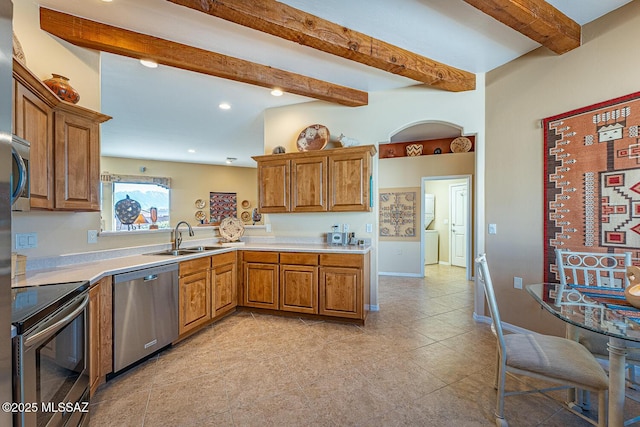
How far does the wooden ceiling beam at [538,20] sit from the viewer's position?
2.02m

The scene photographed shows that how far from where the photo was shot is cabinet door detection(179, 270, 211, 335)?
273cm

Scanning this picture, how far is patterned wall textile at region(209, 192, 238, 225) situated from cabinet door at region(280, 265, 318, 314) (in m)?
5.76

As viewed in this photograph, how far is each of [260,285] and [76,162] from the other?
2.19 metres

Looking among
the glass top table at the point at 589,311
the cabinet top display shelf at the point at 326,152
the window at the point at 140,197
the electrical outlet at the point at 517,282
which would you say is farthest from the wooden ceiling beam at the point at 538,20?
the window at the point at 140,197

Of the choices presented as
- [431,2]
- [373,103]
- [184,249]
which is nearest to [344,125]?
[373,103]

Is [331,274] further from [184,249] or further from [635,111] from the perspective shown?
Result: [635,111]

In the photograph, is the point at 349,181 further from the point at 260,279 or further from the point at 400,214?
the point at 400,214

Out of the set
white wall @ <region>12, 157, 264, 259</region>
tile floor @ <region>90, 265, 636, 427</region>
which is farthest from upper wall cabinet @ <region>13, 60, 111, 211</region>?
tile floor @ <region>90, 265, 636, 427</region>

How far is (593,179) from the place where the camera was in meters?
2.42

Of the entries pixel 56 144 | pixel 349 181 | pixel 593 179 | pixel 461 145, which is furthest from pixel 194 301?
pixel 461 145

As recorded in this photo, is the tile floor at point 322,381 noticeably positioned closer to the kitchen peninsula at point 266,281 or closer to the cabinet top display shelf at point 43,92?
the kitchen peninsula at point 266,281

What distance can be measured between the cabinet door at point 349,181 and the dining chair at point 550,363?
72.6 inches

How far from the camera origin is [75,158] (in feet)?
7.07

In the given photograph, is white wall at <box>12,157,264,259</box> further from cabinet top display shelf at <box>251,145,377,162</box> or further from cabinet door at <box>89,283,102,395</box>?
cabinet top display shelf at <box>251,145,377,162</box>
